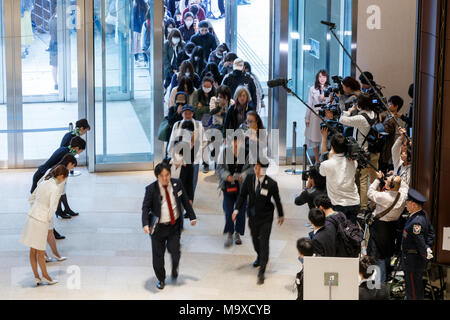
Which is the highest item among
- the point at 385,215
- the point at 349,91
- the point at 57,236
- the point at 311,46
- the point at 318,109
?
the point at 311,46

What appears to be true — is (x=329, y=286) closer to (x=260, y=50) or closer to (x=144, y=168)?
(x=144, y=168)

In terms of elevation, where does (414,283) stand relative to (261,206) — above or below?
below

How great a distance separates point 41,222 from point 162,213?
49.4 inches

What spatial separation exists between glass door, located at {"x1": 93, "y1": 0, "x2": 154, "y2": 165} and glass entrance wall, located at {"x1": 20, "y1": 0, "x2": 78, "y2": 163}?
55 cm

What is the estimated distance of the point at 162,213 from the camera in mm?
8234

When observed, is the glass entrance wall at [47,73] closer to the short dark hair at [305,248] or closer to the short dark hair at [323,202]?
the short dark hair at [323,202]

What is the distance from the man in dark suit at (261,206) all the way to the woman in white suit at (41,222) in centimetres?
194

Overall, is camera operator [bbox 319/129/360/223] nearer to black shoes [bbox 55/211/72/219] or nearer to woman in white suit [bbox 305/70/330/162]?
black shoes [bbox 55/211/72/219]

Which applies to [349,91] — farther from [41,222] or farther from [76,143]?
[41,222]

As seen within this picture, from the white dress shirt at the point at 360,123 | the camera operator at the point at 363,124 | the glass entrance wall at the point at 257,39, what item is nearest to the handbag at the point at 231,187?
the camera operator at the point at 363,124

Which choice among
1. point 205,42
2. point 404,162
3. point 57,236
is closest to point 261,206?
point 404,162

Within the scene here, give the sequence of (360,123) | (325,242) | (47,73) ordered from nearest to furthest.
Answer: (325,242) < (360,123) < (47,73)

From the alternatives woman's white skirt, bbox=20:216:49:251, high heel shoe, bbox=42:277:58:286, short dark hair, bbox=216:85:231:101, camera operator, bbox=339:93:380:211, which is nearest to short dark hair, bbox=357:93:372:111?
camera operator, bbox=339:93:380:211
